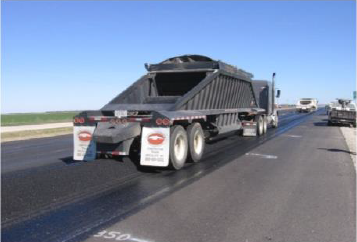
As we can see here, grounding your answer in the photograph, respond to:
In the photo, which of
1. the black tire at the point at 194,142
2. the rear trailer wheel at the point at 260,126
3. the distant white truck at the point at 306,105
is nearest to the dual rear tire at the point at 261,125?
the rear trailer wheel at the point at 260,126

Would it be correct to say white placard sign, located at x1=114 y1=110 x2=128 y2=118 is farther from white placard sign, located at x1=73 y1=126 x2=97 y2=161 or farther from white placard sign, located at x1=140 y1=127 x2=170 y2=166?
white placard sign, located at x1=140 y1=127 x2=170 y2=166

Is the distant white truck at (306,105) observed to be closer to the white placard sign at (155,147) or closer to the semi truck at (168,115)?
the semi truck at (168,115)

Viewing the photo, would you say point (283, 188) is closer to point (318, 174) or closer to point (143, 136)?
point (318, 174)

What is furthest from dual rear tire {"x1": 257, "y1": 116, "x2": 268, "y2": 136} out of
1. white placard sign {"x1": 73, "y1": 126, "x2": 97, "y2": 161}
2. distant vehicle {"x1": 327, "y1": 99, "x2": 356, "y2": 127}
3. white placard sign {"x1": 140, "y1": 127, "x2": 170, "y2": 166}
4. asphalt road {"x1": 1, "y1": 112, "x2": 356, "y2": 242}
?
white placard sign {"x1": 73, "y1": 126, "x2": 97, "y2": 161}

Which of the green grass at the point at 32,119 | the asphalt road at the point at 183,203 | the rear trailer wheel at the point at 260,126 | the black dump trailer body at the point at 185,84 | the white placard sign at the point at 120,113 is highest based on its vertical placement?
the black dump trailer body at the point at 185,84

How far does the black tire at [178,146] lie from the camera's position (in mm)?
9000

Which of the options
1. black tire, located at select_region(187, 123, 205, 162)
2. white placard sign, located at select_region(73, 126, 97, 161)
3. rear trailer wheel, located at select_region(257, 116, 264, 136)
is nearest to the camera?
white placard sign, located at select_region(73, 126, 97, 161)

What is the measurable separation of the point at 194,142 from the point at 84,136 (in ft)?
9.85

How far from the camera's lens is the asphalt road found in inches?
193

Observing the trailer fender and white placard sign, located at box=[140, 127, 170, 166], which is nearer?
white placard sign, located at box=[140, 127, 170, 166]

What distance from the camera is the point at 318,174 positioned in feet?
29.4

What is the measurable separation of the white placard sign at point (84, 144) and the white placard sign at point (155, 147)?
1611mm

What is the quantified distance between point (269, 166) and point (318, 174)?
140cm

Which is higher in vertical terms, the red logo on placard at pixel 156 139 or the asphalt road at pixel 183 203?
the red logo on placard at pixel 156 139
